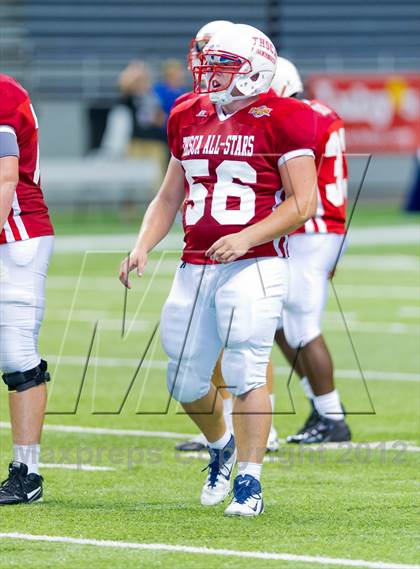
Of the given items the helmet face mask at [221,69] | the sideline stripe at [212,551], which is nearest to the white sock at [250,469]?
the sideline stripe at [212,551]

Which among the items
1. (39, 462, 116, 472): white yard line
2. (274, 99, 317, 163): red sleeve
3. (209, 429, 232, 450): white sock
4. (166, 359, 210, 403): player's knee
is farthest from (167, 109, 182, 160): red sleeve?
(39, 462, 116, 472): white yard line

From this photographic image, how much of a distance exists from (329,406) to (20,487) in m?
1.96

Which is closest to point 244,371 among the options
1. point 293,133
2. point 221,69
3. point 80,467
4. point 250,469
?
point 250,469

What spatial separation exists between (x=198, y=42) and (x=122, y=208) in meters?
14.6

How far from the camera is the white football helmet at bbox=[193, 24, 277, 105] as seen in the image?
508 centimetres

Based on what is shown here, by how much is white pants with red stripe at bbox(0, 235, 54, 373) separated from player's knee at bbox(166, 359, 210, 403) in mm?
554

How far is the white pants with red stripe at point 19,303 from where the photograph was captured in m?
5.25

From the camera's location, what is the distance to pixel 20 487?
17.3ft

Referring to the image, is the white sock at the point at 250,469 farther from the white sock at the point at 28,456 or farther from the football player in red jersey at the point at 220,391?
the football player in red jersey at the point at 220,391

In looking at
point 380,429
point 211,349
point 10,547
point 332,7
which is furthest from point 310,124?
point 332,7

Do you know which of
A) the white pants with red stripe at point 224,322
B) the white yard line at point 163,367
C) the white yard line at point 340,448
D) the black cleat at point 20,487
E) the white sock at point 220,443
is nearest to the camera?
the white pants with red stripe at point 224,322

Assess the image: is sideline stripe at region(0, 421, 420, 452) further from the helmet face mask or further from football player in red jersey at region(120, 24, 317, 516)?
the helmet face mask

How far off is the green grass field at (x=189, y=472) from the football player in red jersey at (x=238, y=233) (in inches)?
12.1

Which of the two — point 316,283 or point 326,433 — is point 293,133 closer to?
point 316,283
